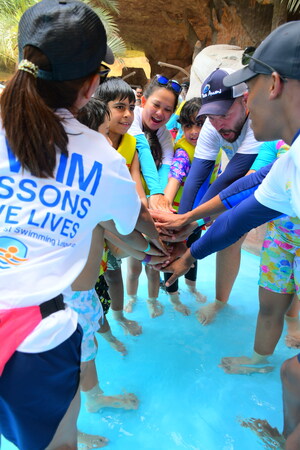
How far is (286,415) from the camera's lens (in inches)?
63.4

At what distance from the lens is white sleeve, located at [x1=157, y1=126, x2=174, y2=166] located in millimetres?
2791

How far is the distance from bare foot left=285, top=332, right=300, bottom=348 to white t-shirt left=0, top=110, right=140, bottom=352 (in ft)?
7.03

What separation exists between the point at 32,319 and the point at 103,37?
2.79 ft

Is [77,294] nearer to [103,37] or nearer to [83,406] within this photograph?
[83,406]

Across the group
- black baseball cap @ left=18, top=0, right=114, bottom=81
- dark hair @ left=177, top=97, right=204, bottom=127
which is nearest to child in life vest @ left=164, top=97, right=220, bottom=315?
dark hair @ left=177, top=97, right=204, bottom=127

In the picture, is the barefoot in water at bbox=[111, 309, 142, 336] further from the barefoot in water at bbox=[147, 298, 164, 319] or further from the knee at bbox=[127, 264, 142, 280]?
the knee at bbox=[127, 264, 142, 280]

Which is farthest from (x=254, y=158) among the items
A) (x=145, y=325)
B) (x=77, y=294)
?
(x=145, y=325)

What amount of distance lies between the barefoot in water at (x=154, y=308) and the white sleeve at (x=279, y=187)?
181cm

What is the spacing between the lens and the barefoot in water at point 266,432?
181 cm

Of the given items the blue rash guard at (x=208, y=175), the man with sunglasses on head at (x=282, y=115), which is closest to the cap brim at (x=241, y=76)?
the man with sunglasses on head at (x=282, y=115)

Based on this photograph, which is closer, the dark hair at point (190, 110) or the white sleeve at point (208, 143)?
the white sleeve at point (208, 143)

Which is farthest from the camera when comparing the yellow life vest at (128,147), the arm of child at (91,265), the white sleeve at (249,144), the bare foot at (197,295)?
the bare foot at (197,295)

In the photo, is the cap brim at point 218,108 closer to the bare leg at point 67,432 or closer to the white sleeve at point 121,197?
the white sleeve at point 121,197

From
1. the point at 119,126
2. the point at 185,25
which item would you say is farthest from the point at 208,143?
the point at 185,25
